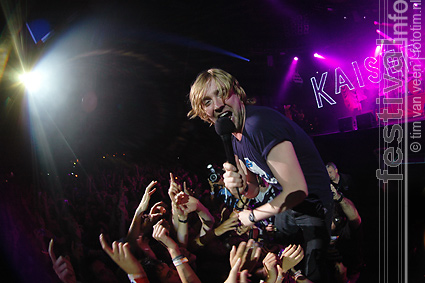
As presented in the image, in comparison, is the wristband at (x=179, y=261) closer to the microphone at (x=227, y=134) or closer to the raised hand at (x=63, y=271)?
the raised hand at (x=63, y=271)

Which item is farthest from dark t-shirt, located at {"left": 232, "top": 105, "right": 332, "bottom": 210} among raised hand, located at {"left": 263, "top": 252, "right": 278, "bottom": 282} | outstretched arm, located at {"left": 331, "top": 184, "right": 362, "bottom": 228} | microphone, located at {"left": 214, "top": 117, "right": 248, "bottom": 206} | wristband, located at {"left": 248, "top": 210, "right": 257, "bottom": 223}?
outstretched arm, located at {"left": 331, "top": 184, "right": 362, "bottom": 228}

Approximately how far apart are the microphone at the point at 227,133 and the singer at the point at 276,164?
4 centimetres

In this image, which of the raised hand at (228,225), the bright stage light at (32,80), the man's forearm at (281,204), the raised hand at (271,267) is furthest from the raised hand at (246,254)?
the bright stage light at (32,80)

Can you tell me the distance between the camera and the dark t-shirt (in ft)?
4.48

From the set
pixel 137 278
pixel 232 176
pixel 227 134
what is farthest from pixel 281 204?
pixel 137 278

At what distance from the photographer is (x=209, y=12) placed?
341 cm

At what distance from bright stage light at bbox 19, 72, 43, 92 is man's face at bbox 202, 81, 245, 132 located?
2.63m

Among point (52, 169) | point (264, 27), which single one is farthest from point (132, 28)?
point (52, 169)

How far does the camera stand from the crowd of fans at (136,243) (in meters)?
1.73

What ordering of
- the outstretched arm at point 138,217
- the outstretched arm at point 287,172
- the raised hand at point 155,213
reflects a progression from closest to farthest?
the outstretched arm at point 287,172 → the outstretched arm at point 138,217 → the raised hand at point 155,213

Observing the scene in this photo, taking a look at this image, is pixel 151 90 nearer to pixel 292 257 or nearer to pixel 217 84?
pixel 217 84

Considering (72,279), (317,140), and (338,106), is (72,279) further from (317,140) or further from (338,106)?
(338,106)

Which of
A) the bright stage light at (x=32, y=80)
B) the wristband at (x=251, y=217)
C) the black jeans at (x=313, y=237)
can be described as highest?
the bright stage light at (x=32, y=80)

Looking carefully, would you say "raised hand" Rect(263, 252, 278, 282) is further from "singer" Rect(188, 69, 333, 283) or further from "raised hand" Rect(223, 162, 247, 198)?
"raised hand" Rect(223, 162, 247, 198)
